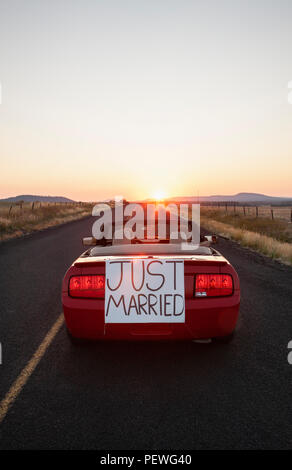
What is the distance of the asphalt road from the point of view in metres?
2.59

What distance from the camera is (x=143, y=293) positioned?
11.6 ft

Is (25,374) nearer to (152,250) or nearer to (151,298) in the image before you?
(151,298)

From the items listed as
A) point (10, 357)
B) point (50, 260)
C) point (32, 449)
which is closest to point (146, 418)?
point (32, 449)

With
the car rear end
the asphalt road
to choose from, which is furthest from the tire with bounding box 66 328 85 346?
the car rear end

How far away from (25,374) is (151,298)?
142 cm

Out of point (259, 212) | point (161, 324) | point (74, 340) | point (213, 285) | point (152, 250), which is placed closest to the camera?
point (161, 324)

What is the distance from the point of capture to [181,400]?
3105 millimetres

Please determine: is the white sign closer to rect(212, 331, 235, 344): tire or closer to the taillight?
the taillight

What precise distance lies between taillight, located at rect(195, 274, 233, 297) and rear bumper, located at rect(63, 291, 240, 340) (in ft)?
0.20

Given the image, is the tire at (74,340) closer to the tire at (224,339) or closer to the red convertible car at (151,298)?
the red convertible car at (151,298)

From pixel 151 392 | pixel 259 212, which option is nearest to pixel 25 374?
pixel 151 392

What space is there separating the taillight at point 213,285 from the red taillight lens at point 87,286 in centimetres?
94

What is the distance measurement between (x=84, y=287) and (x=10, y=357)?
121 cm
